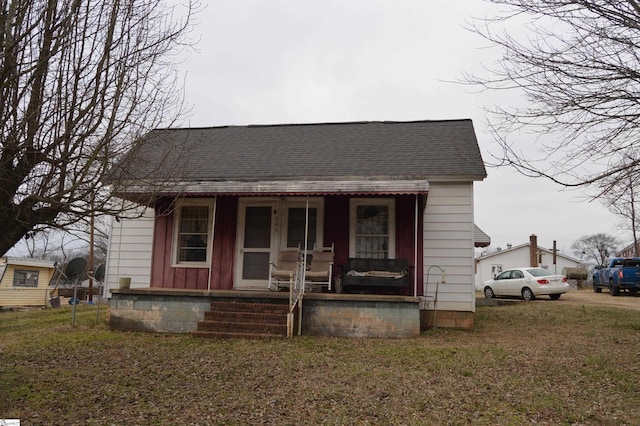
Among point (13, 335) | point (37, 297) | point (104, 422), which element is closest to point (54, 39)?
point (104, 422)

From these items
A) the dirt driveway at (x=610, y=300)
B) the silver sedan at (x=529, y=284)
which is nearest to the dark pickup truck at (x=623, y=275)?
the dirt driveway at (x=610, y=300)

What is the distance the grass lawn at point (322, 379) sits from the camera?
15.5 feet

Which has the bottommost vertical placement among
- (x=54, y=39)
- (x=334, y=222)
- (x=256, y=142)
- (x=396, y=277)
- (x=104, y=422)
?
(x=104, y=422)

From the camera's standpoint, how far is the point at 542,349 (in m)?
7.56

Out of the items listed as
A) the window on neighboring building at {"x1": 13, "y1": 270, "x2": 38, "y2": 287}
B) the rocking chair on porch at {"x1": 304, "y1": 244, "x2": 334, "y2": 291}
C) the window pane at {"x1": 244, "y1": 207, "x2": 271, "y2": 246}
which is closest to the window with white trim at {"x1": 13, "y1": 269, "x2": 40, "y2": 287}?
the window on neighboring building at {"x1": 13, "y1": 270, "x2": 38, "y2": 287}

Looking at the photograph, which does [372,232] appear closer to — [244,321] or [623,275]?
[244,321]

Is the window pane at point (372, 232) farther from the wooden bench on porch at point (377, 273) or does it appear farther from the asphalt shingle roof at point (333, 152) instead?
the wooden bench on porch at point (377, 273)

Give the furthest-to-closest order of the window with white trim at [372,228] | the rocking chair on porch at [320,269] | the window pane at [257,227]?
the window pane at [257,227], the window with white trim at [372,228], the rocking chair on porch at [320,269]

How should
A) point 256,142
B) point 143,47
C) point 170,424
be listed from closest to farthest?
1. point 170,424
2. point 143,47
3. point 256,142

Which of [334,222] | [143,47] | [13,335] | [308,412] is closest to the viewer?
[308,412]

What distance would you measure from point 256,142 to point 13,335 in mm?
7056

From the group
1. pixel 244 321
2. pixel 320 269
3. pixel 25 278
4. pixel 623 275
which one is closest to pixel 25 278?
pixel 25 278

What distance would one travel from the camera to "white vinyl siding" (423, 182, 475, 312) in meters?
9.73

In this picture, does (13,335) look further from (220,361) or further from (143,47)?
(143,47)
